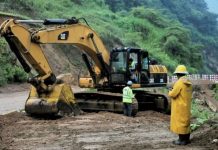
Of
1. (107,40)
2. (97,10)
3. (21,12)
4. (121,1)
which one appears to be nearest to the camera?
(21,12)

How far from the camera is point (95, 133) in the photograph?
14.4m

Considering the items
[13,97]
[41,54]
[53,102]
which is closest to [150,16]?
[13,97]

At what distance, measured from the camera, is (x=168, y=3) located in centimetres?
12275

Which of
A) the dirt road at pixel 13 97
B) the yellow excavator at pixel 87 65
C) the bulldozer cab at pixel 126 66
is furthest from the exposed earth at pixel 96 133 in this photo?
the dirt road at pixel 13 97

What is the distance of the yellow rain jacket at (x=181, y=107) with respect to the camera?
11875mm

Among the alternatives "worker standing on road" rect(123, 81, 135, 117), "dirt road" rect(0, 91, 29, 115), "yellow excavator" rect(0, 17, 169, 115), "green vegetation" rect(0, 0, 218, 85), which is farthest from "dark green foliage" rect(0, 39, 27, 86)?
"worker standing on road" rect(123, 81, 135, 117)

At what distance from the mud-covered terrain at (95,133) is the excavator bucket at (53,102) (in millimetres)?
318

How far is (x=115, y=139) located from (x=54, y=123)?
3744mm

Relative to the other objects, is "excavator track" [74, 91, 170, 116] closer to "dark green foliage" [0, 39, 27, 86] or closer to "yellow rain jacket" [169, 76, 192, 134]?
"yellow rain jacket" [169, 76, 192, 134]

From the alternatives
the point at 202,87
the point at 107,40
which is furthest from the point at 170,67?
the point at 202,87

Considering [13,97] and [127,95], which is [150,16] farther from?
[127,95]

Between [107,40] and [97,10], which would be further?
[97,10]

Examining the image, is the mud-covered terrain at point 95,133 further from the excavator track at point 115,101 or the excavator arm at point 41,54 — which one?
the excavator track at point 115,101

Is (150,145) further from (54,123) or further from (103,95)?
(103,95)
